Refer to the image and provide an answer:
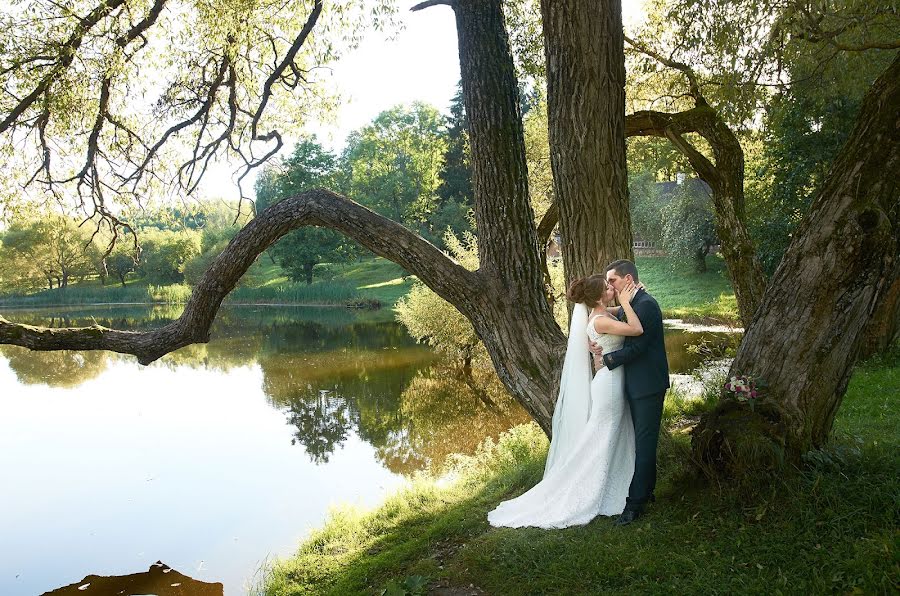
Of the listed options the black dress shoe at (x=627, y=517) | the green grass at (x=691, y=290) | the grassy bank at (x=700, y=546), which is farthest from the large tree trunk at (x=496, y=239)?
the green grass at (x=691, y=290)

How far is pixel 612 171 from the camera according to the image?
503cm

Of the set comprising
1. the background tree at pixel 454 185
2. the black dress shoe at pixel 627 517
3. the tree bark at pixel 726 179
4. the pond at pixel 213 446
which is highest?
the background tree at pixel 454 185

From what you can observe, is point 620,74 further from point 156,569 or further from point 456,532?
point 156,569

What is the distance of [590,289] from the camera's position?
494 cm

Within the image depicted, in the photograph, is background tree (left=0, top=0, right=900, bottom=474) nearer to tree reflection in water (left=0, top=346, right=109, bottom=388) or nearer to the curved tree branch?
the curved tree branch

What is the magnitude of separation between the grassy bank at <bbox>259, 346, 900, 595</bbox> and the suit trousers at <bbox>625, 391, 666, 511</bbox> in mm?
152

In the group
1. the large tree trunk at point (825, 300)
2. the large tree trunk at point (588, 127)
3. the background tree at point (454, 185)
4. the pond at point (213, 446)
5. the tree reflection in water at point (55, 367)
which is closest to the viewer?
the large tree trunk at point (825, 300)

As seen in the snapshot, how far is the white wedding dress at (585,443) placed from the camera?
484cm

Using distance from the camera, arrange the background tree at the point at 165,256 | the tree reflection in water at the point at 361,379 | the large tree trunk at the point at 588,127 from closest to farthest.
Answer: the large tree trunk at the point at 588,127
the tree reflection in water at the point at 361,379
the background tree at the point at 165,256

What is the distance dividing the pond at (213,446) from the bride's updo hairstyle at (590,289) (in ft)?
18.6

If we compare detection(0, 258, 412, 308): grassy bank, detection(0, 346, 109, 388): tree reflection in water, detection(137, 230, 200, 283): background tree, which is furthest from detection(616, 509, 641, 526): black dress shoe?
detection(137, 230, 200, 283): background tree

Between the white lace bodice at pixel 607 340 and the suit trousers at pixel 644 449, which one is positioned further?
the white lace bodice at pixel 607 340

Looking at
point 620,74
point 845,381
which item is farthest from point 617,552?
point 620,74

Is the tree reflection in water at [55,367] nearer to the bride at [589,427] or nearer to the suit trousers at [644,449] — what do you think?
the bride at [589,427]
